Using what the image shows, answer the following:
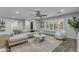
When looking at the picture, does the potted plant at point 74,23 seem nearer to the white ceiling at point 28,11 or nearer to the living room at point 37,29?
the living room at point 37,29

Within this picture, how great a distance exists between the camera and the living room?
1.89m

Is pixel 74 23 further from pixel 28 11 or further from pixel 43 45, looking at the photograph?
pixel 28 11

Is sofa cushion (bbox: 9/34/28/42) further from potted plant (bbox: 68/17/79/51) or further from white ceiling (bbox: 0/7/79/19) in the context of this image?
potted plant (bbox: 68/17/79/51)

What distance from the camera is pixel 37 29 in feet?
6.60

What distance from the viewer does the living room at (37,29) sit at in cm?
189

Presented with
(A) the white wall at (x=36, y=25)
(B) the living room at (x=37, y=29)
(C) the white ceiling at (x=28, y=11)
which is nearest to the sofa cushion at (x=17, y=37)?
(B) the living room at (x=37, y=29)

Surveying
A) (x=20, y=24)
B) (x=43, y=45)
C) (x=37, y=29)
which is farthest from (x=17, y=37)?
(x=43, y=45)

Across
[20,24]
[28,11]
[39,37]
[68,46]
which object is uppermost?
[28,11]
